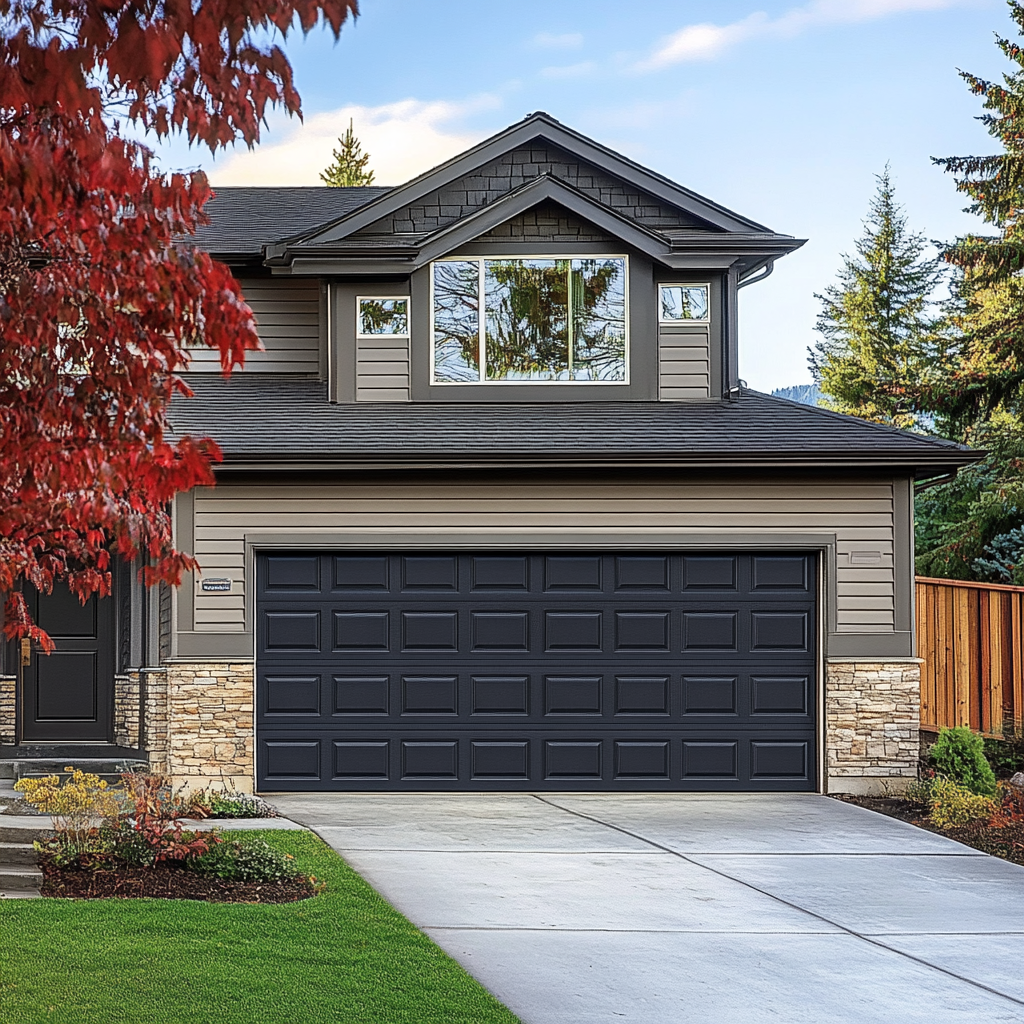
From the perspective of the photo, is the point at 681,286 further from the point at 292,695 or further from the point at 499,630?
the point at 292,695

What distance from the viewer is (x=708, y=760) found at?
40.0 feet

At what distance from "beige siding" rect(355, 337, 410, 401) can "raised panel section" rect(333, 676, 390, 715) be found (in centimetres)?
305

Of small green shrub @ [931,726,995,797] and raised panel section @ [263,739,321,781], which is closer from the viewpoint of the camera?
small green shrub @ [931,726,995,797]

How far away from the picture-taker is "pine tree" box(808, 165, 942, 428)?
3934 centimetres

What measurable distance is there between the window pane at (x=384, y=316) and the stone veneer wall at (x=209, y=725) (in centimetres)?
383

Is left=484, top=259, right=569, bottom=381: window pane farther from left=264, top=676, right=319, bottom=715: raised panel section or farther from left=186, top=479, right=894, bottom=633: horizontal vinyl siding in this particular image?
left=264, top=676, right=319, bottom=715: raised panel section

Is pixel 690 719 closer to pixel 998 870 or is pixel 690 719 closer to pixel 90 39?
pixel 998 870

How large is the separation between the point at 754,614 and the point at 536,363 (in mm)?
3503

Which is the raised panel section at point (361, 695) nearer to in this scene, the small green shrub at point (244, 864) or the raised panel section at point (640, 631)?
the raised panel section at point (640, 631)

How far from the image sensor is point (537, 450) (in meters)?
11.8

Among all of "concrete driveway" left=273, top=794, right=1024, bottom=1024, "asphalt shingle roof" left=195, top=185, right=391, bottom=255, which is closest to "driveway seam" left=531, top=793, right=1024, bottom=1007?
"concrete driveway" left=273, top=794, right=1024, bottom=1024

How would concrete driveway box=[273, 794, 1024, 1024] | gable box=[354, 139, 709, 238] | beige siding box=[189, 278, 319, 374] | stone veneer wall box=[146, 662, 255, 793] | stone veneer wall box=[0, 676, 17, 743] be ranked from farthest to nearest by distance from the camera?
beige siding box=[189, 278, 319, 374] < gable box=[354, 139, 709, 238] < stone veneer wall box=[0, 676, 17, 743] < stone veneer wall box=[146, 662, 255, 793] < concrete driveway box=[273, 794, 1024, 1024]

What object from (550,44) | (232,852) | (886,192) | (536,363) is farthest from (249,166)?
(232,852)

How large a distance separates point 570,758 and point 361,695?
2114 millimetres
